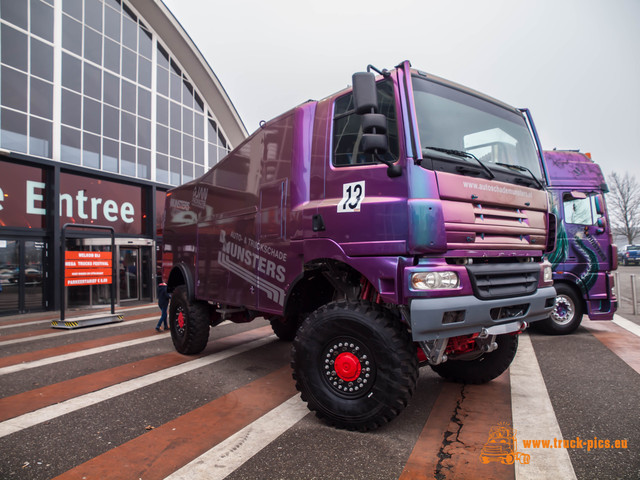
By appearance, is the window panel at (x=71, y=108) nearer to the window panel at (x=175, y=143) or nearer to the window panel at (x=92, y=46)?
the window panel at (x=92, y=46)

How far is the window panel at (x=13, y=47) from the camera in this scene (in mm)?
12992

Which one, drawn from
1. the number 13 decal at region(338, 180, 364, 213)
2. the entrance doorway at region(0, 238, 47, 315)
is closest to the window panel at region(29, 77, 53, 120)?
the entrance doorway at region(0, 238, 47, 315)

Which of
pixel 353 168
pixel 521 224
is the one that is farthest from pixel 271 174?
pixel 521 224

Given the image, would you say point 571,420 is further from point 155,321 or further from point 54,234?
point 54,234

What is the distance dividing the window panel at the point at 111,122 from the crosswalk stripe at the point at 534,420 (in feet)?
52.8

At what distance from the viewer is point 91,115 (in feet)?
50.8

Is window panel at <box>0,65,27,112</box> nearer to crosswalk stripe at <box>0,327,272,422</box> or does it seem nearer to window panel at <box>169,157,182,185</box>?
window panel at <box>169,157,182,185</box>

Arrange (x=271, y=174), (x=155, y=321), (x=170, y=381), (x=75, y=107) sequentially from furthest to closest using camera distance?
(x=75, y=107) → (x=155, y=321) → (x=170, y=381) → (x=271, y=174)

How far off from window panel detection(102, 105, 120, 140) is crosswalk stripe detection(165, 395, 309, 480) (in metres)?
15.4

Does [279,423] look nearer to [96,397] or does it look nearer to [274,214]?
[274,214]

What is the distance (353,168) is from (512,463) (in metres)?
2.55

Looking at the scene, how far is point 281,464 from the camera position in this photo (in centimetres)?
291

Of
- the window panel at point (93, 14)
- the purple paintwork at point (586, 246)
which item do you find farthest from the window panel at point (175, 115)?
the purple paintwork at point (586, 246)

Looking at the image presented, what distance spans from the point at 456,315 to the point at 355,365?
90cm
